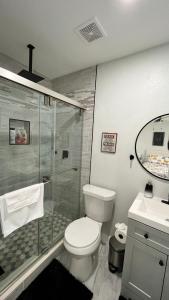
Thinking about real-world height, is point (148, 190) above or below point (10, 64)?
below

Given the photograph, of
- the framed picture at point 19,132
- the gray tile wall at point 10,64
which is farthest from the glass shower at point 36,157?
the gray tile wall at point 10,64

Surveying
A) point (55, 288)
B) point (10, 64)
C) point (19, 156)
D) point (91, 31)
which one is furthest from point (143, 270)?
point (10, 64)

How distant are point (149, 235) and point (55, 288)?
1013 millimetres

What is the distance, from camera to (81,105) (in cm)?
189

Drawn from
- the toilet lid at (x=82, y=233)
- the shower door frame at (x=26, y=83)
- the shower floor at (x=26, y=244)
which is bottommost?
the shower floor at (x=26, y=244)

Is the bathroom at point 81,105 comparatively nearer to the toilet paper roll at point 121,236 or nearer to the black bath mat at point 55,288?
the black bath mat at point 55,288

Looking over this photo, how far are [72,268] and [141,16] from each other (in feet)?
7.83

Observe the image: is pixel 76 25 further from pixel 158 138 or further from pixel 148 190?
pixel 148 190

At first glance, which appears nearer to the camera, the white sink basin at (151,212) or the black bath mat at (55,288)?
the white sink basin at (151,212)

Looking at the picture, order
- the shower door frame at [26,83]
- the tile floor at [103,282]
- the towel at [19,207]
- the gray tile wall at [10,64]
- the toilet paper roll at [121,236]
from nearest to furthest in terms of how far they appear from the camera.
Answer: the shower door frame at [26,83]
the towel at [19,207]
the tile floor at [103,282]
the toilet paper roll at [121,236]
the gray tile wall at [10,64]

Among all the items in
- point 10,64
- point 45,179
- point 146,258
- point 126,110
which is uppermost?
point 10,64

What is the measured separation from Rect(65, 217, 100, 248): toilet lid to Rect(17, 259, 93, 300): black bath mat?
1.31 ft

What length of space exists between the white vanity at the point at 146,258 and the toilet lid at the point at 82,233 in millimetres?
375

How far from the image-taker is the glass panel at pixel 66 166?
1.74 metres
